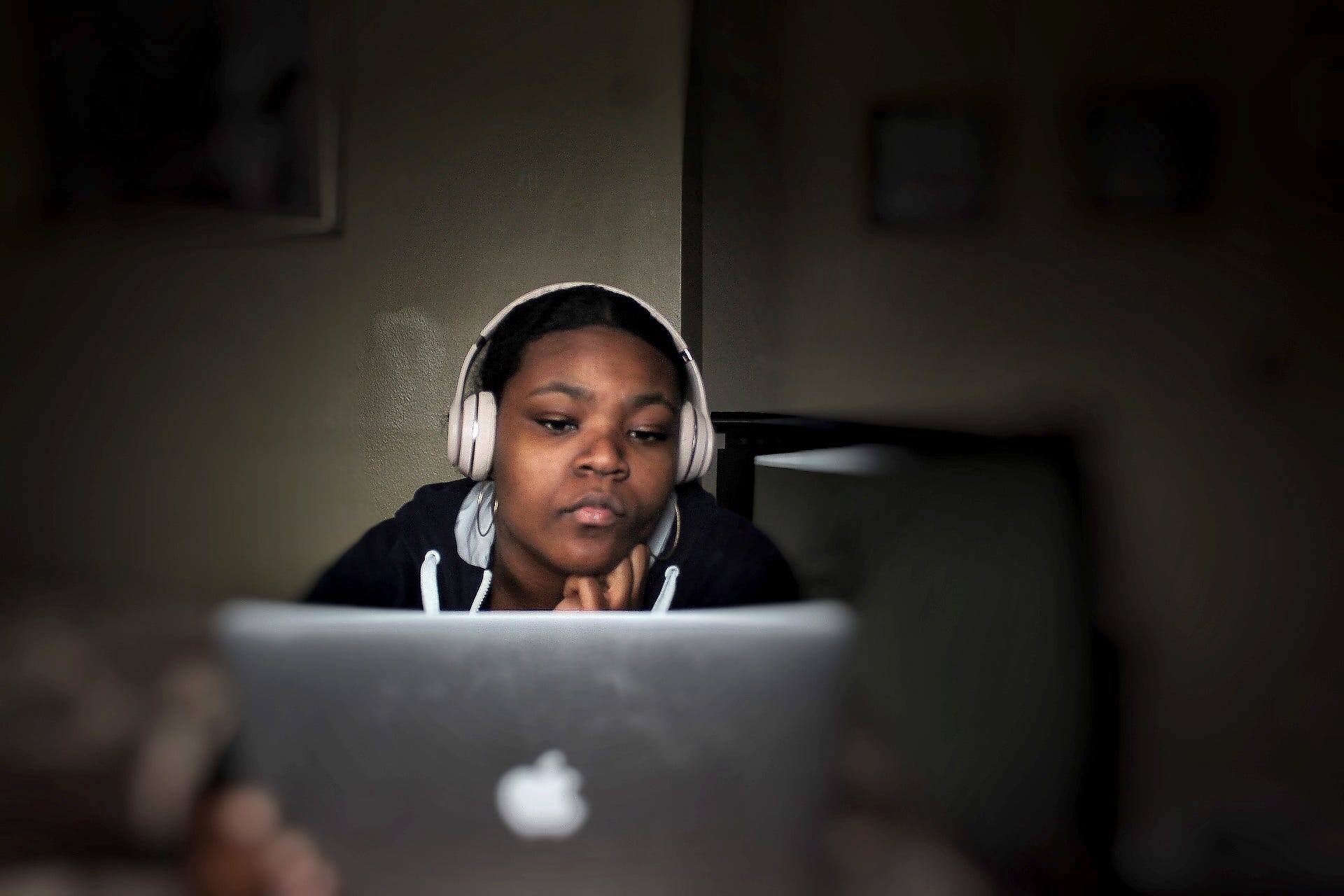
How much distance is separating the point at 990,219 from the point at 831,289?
25 cm

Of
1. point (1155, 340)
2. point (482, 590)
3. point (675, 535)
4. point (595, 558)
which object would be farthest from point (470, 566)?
point (1155, 340)

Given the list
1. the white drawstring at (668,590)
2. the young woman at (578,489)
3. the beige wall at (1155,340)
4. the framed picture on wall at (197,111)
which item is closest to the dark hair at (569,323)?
the young woman at (578,489)

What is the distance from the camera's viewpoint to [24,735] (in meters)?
0.95

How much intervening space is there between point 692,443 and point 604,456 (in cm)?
13

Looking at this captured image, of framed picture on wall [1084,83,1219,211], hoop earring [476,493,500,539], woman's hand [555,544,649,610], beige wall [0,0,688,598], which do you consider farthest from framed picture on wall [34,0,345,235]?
framed picture on wall [1084,83,1219,211]

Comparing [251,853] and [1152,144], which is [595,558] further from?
[1152,144]

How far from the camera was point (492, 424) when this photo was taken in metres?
0.96

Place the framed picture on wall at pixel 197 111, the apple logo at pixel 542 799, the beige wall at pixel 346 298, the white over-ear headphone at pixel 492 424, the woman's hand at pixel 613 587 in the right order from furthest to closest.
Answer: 1. the beige wall at pixel 346 298
2. the framed picture on wall at pixel 197 111
3. the white over-ear headphone at pixel 492 424
4. the woman's hand at pixel 613 587
5. the apple logo at pixel 542 799

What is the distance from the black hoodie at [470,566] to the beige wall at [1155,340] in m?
0.32

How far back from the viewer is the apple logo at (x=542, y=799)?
0.44 metres

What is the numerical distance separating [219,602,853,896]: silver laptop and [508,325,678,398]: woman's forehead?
0.52 m

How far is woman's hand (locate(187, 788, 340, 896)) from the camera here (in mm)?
455

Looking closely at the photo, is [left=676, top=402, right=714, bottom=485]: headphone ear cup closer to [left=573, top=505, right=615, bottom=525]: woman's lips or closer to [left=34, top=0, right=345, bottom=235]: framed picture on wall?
[left=573, top=505, right=615, bottom=525]: woman's lips

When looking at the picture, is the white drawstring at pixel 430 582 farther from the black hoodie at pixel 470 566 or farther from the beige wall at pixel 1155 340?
the beige wall at pixel 1155 340
